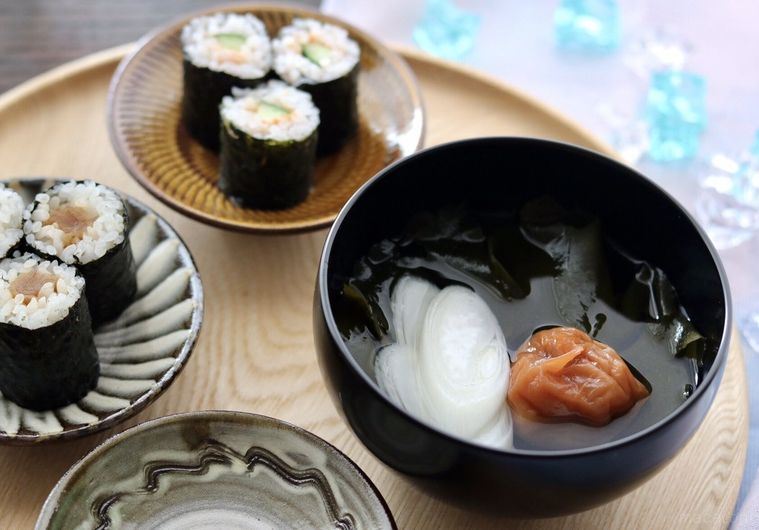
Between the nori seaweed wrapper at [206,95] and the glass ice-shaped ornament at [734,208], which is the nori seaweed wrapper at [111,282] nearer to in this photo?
the nori seaweed wrapper at [206,95]

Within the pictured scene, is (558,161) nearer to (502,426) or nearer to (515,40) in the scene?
(502,426)

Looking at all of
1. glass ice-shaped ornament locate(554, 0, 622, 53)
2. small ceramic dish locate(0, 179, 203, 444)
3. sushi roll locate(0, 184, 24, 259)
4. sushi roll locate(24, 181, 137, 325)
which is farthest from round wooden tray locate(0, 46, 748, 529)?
glass ice-shaped ornament locate(554, 0, 622, 53)

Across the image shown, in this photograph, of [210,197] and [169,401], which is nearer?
[169,401]

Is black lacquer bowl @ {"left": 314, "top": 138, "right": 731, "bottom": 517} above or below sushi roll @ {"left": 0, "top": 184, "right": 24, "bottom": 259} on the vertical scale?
above

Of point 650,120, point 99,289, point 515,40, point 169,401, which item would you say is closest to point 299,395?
point 169,401

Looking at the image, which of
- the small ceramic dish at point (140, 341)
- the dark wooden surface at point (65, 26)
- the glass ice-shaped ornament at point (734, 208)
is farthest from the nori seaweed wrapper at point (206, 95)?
the glass ice-shaped ornament at point (734, 208)

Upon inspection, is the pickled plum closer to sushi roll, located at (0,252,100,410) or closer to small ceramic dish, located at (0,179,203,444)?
small ceramic dish, located at (0,179,203,444)
